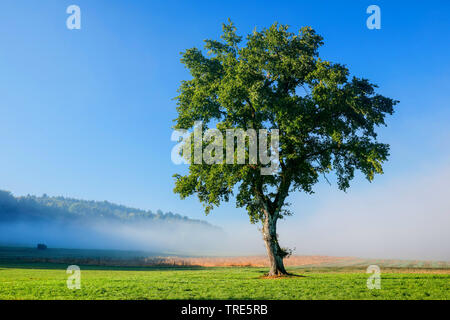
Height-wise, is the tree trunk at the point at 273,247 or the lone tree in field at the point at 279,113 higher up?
the lone tree in field at the point at 279,113

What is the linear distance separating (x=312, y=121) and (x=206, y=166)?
10.6 m

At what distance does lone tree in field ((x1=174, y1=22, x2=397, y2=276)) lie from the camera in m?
28.3

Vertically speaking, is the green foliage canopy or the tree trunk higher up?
the green foliage canopy

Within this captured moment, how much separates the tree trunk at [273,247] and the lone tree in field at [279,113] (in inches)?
3.6

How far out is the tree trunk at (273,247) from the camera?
1184 inches

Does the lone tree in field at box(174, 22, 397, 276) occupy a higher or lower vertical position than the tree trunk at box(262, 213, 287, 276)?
higher

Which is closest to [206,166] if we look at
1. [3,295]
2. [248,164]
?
[248,164]

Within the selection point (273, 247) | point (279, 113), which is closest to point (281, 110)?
point (279, 113)

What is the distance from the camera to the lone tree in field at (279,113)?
92.9 ft

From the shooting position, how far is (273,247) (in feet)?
100

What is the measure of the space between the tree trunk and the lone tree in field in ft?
0.30

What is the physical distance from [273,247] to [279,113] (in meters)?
12.6

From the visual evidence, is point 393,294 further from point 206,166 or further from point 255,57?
point 255,57
